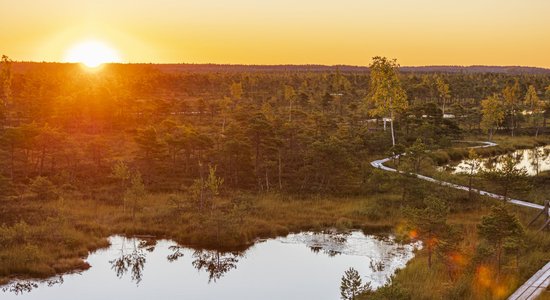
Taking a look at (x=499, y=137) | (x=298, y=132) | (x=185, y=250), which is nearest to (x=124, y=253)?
(x=185, y=250)

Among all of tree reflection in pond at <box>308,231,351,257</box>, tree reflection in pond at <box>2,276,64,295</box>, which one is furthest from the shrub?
tree reflection in pond at <box>308,231,351,257</box>

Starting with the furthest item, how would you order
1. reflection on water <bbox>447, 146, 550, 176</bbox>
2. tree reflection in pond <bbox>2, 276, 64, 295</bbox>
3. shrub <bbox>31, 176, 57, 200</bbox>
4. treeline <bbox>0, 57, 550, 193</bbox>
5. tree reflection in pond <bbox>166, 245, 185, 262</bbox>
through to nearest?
reflection on water <bbox>447, 146, 550, 176</bbox>
treeline <bbox>0, 57, 550, 193</bbox>
shrub <bbox>31, 176, 57, 200</bbox>
tree reflection in pond <bbox>166, 245, 185, 262</bbox>
tree reflection in pond <bbox>2, 276, 64, 295</bbox>

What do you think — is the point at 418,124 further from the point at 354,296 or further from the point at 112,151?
the point at 354,296

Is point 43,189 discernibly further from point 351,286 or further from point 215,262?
point 351,286

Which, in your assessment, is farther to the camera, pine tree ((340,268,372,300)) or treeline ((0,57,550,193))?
treeline ((0,57,550,193))

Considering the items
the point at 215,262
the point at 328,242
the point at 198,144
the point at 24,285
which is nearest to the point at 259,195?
the point at 198,144

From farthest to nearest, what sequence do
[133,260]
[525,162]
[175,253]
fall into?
[525,162] → [175,253] → [133,260]

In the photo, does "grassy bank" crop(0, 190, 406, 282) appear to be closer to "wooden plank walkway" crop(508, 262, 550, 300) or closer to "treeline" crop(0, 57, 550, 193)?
"treeline" crop(0, 57, 550, 193)
